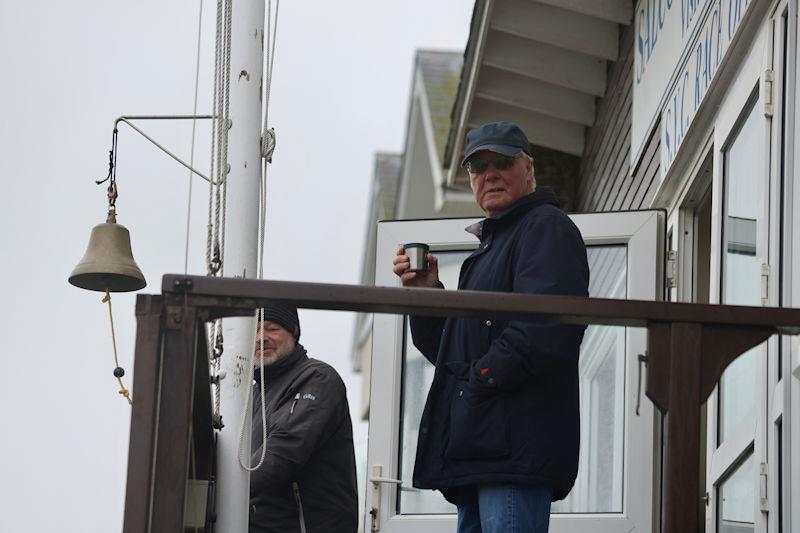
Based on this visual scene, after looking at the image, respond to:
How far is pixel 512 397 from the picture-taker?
4.34m

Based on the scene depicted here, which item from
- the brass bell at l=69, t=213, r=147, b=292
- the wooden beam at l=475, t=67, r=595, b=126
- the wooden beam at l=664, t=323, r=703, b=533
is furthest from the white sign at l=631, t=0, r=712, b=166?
the wooden beam at l=664, t=323, r=703, b=533

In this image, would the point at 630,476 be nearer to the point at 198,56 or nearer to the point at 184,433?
the point at 198,56

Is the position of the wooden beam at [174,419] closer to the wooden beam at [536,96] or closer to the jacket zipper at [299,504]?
the jacket zipper at [299,504]

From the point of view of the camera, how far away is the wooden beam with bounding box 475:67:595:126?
31.3 ft

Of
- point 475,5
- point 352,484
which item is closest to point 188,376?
point 352,484

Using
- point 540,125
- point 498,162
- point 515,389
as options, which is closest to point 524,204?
point 498,162

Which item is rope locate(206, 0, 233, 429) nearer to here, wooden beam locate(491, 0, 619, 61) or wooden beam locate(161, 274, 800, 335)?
wooden beam locate(161, 274, 800, 335)

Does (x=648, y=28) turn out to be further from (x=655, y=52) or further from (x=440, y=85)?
(x=440, y=85)

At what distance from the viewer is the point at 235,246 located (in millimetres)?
5055

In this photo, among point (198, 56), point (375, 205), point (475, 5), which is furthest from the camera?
point (375, 205)

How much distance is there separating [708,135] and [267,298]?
2.98 m

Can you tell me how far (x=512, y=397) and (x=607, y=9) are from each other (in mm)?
4604

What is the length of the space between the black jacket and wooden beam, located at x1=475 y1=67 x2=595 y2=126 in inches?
161

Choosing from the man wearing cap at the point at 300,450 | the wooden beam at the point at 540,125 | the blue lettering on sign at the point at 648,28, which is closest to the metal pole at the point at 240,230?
the man wearing cap at the point at 300,450
